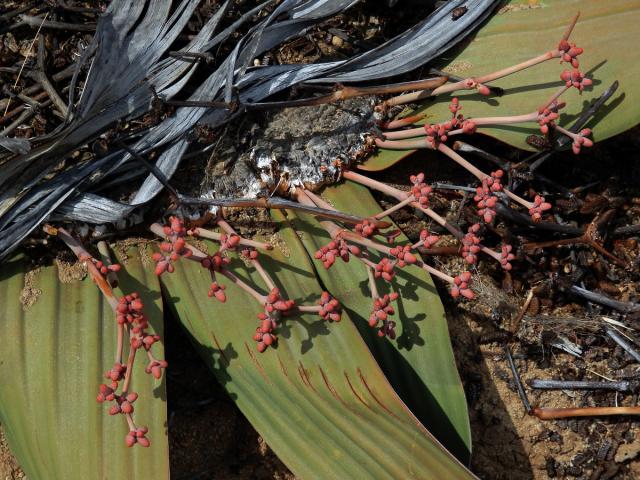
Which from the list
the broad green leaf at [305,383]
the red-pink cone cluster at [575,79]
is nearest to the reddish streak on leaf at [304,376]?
the broad green leaf at [305,383]

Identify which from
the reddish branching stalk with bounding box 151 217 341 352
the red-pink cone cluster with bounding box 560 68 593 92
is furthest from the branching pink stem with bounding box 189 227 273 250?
the red-pink cone cluster with bounding box 560 68 593 92

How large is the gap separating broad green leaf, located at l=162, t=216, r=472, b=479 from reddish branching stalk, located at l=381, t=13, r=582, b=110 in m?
0.32

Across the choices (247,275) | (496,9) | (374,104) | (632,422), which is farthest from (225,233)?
(632,422)

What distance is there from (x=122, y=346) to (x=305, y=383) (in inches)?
11.4

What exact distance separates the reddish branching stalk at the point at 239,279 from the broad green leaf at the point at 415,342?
0.07 meters

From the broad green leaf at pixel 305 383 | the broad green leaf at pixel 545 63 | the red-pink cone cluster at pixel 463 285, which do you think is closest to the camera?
the broad green leaf at pixel 305 383

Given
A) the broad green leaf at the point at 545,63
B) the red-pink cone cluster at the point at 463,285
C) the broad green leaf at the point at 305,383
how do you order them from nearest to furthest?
the broad green leaf at the point at 305,383
the red-pink cone cluster at the point at 463,285
the broad green leaf at the point at 545,63

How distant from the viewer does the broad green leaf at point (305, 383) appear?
0.99 meters

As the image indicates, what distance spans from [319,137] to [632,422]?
2.54ft

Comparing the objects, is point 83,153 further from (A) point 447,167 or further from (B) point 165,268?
(A) point 447,167

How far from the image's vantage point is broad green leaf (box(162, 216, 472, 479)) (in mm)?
991

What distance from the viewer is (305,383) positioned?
111 cm

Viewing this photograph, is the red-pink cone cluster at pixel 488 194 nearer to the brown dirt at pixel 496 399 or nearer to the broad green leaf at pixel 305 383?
the brown dirt at pixel 496 399

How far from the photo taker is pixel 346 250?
1131 mm
